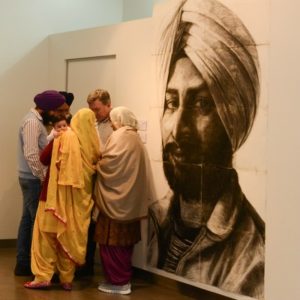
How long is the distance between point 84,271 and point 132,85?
1.69m

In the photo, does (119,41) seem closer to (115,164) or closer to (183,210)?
(115,164)

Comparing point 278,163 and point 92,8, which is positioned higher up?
point 92,8

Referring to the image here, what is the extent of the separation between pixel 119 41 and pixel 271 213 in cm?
322

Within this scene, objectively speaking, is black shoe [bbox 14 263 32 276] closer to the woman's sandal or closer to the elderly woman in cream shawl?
the woman's sandal

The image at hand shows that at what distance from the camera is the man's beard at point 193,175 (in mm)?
4234

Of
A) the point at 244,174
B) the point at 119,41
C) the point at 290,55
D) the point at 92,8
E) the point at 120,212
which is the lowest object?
the point at 120,212

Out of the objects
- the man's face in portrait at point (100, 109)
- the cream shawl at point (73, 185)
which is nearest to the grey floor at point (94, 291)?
the cream shawl at point (73, 185)

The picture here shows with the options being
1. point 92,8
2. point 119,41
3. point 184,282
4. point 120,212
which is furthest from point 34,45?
point 184,282

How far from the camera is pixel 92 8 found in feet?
21.5

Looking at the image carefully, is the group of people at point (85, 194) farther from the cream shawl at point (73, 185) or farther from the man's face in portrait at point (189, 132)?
the man's face in portrait at point (189, 132)

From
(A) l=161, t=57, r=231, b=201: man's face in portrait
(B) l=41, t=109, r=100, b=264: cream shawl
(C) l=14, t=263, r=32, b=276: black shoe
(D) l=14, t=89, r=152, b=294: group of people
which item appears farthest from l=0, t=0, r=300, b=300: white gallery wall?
(C) l=14, t=263, r=32, b=276: black shoe

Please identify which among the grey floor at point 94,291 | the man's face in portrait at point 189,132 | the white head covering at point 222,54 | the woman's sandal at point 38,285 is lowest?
the grey floor at point 94,291

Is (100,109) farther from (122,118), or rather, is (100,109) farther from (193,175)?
(193,175)

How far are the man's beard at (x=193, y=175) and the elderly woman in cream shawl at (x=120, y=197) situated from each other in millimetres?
217
